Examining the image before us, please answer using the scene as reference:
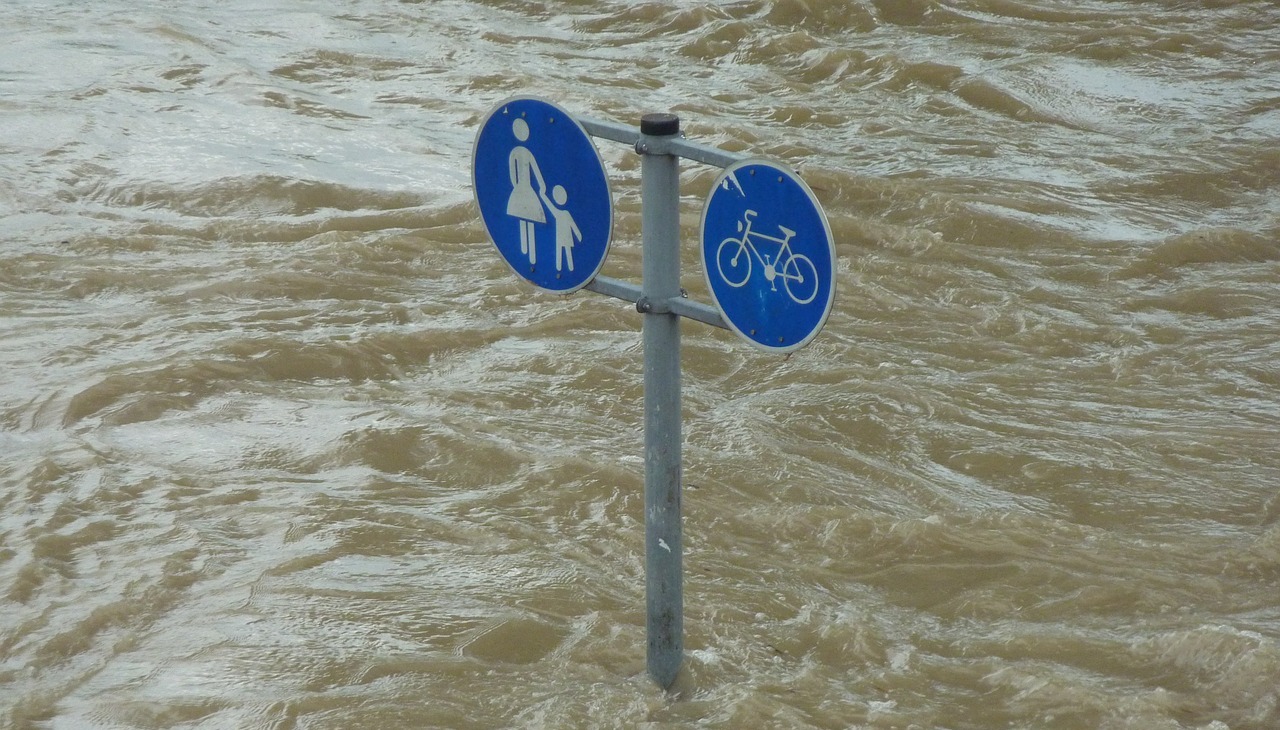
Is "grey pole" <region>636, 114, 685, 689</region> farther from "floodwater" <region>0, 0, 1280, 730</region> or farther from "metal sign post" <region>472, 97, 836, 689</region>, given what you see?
"floodwater" <region>0, 0, 1280, 730</region>


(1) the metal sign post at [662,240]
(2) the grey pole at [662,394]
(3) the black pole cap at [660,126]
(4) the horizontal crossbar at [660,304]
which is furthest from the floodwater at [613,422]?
(3) the black pole cap at [660,126]

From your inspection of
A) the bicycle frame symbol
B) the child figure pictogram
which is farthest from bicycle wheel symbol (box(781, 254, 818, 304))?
the child figure pictogram

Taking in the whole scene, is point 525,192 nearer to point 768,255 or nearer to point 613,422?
point 768,255

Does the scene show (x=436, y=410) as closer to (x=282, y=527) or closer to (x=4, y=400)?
(x=282, y=527)

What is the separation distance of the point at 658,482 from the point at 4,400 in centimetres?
273

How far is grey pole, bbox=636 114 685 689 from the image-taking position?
2.43 meters

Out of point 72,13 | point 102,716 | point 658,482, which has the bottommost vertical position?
point 102,716

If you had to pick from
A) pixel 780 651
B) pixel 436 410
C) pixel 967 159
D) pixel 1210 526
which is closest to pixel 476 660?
pixel 780 651

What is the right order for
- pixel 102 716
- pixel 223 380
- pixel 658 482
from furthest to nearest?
pixel 223 380 → pixel 102 716 → pixel 658 482

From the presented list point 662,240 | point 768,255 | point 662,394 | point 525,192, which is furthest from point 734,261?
point 525,192

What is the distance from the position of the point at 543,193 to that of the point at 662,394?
45cm

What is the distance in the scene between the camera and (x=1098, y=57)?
875cm

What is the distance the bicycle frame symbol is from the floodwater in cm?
110

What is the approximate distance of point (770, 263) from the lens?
2.29 metres
